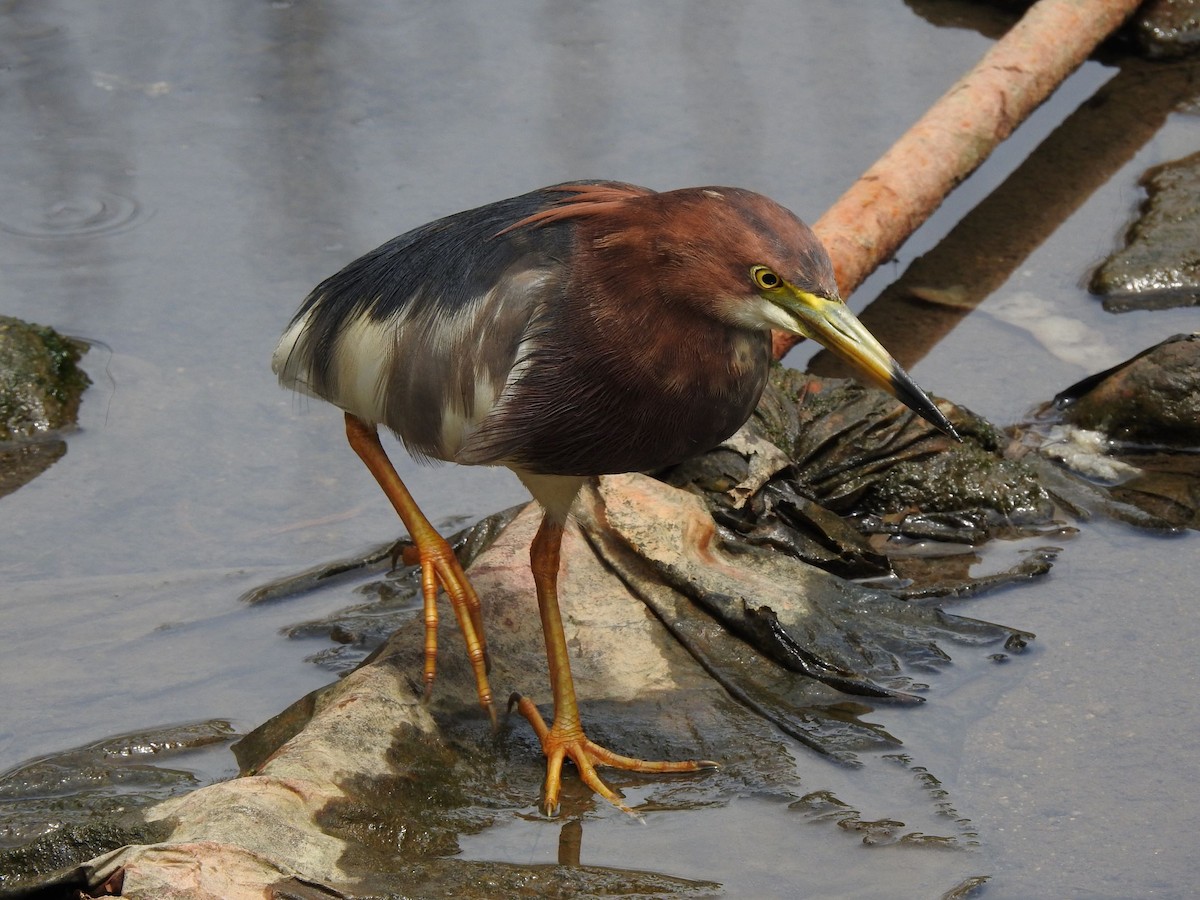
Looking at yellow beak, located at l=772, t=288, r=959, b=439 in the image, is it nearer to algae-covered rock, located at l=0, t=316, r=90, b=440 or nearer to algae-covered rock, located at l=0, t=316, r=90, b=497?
algae-covered rock, located at l=0, t=316, r=90, b=497

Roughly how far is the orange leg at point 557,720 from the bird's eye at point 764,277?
101cm

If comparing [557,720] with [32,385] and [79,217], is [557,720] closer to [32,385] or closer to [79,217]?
[32,385]

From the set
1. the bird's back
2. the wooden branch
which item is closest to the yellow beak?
the bird's back

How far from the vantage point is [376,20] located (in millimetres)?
8297

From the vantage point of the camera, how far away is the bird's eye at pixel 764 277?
325cm

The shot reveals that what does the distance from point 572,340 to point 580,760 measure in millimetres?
1067

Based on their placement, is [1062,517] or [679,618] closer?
[679,618]

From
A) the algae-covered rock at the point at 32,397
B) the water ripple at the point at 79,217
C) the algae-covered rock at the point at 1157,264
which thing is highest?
the algae-covered rock at the point at 1157,264

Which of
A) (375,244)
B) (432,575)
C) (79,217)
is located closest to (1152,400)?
(432,575)

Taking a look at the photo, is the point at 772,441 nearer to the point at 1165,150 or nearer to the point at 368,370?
the point at 368,370

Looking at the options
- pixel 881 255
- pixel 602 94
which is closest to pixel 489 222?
pixel 881 255

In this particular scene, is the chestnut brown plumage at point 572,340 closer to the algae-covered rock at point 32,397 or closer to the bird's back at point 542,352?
the bird's back at point 542,352

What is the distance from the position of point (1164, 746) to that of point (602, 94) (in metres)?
4.67

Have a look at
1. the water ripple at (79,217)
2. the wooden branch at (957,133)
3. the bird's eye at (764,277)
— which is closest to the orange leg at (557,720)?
the bird's eye at (764,277)
